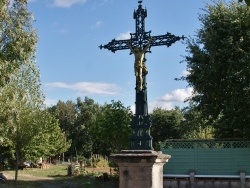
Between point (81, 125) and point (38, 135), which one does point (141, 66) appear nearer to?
point (38, 135)

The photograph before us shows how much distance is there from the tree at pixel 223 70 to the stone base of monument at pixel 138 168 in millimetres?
11545

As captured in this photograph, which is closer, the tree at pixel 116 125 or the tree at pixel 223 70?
the tree at pixel 223 70

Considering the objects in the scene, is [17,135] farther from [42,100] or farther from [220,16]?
[220,16]

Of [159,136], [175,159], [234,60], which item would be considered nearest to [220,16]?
[234,60]

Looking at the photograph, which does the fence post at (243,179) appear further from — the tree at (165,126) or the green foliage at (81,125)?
the tree at (165,126)

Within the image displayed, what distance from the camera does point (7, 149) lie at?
3669 cm

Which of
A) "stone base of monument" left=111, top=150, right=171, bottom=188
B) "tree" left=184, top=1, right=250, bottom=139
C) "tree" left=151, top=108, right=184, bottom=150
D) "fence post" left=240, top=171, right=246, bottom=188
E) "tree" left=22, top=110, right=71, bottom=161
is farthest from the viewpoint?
"tree" left=151, top=108, right=184, bottom=150

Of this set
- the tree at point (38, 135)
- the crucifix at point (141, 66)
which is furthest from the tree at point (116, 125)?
the crucifix at point (141, 66)

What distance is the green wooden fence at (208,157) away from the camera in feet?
50.7

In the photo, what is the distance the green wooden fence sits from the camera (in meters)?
15.4

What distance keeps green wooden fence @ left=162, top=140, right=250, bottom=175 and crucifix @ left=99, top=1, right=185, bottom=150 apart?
960 cm

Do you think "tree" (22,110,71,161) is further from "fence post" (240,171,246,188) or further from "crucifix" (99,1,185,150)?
"crucifix" (99,1,185,150)

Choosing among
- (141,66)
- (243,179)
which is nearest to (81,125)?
(243,179)

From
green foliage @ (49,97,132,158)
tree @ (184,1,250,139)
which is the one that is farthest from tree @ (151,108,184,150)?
tree @ (184,1,250,139)
